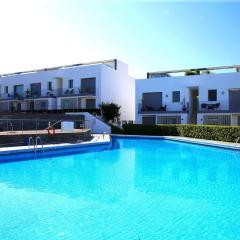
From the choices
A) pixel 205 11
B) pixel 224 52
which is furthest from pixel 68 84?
pixel 205 11

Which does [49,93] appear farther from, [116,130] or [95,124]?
[116,130]

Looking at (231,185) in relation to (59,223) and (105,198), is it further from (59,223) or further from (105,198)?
(59,223)

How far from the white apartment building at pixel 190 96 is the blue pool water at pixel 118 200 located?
1648 cm

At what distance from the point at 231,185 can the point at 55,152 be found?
33.1 feet

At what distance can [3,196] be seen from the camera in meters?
8.58

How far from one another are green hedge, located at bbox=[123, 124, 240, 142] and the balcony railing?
369 inches

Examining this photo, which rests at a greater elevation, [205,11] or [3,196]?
[205,11]

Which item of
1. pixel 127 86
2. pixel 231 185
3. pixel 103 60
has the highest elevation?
pixel 103 60

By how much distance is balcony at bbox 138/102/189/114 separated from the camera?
32.6m

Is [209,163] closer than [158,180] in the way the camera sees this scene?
No

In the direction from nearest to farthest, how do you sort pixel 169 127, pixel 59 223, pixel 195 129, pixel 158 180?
pixel 59 223, pixel 158 180, pixel 195 129, pixel 169 127

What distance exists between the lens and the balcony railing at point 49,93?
3850 cm

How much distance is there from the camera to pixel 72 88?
39.9 meters

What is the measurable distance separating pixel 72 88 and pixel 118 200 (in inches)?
1289
